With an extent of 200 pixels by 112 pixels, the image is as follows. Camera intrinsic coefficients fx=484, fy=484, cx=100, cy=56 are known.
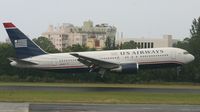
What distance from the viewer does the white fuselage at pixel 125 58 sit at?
55250mm

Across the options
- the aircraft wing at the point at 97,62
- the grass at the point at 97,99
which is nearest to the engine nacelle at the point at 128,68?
the aircraft wing at the point at 97,62

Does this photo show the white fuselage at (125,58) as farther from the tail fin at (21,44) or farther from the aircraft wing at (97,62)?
the aircraft wing at (97,62)

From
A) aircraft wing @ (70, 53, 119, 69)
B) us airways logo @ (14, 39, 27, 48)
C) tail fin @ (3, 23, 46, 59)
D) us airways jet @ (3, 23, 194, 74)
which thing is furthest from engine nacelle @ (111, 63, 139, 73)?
us airways logo @ (14, 39, 27, 48)

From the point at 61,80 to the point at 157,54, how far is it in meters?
15.5

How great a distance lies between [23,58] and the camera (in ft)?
191

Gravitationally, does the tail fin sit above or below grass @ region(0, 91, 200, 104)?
above

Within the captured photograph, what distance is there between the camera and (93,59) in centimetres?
5475

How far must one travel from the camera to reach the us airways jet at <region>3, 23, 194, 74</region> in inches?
2170

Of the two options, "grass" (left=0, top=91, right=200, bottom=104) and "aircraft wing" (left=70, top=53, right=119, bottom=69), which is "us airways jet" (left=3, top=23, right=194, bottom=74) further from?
"grass" (left=0, top=91, right=200, bottom=104)

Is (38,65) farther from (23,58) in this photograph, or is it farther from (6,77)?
(6,77)

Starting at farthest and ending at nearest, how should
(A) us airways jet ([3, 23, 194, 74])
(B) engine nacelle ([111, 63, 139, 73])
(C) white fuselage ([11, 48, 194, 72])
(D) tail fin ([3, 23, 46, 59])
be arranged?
(D) tail fin ([3, 23, 46, 59])
(C) white fuselage ([11, 48, 194, 72])
(A) us airways jet ([3, 23, 194, 74])
(B) engine nacelle ([111, 63, 139, 73])

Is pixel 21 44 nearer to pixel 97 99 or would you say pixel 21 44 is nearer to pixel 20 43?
pixel 20 43

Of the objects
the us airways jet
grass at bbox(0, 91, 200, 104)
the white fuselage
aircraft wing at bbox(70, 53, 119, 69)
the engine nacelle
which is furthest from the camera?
the white fuselage

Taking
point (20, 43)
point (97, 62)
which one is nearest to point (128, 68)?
point (97, 62)
